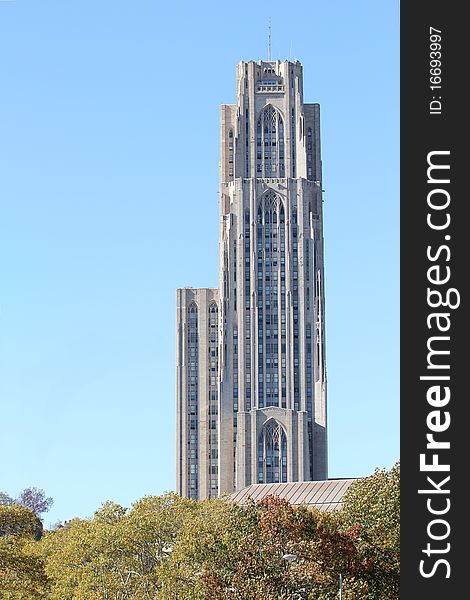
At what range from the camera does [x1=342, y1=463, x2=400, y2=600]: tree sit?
69312 mm

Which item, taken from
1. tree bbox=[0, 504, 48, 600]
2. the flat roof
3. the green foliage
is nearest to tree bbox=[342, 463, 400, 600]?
the green foliage

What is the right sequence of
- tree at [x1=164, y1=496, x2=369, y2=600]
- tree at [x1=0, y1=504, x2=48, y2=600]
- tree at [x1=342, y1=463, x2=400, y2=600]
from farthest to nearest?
tree at [x1=0, y1=504, x2=48, y2=600] → tree at [x1=342, y1=463, x2=400, y2=600] → tree at [x1=164, y1=496, x2=369, y2=600]

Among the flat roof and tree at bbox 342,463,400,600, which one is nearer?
tree at bbox 342,463,400,600

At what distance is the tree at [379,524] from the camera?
69.3 meters

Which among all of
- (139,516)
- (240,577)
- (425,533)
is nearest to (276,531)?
(240,577)

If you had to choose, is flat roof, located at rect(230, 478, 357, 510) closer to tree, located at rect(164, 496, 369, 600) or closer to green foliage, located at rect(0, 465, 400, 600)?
green foliage, located at rect(0, 465, 400, 600)

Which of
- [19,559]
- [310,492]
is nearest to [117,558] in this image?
[19,559]

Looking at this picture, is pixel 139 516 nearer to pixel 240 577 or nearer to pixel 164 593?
pixel 164 593

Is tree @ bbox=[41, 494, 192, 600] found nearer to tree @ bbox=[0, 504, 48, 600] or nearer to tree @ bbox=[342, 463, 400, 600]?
tree @ bbox=[0, 504, 48, 600]

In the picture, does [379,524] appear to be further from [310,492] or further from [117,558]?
[310,492]

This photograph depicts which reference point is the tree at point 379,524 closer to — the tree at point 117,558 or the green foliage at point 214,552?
the green foliage at point 214,552

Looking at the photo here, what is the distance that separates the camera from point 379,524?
251ft

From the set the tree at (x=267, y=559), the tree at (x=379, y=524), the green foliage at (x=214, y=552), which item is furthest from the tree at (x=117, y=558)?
the tree at (x=379, y=524)

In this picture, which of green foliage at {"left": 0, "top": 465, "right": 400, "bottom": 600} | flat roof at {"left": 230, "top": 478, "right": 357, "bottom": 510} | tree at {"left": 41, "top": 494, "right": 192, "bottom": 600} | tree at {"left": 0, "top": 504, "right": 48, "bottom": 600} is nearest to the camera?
green foliage at {"left": 0, "top": 465, "right": 400, "bottom": 600}
